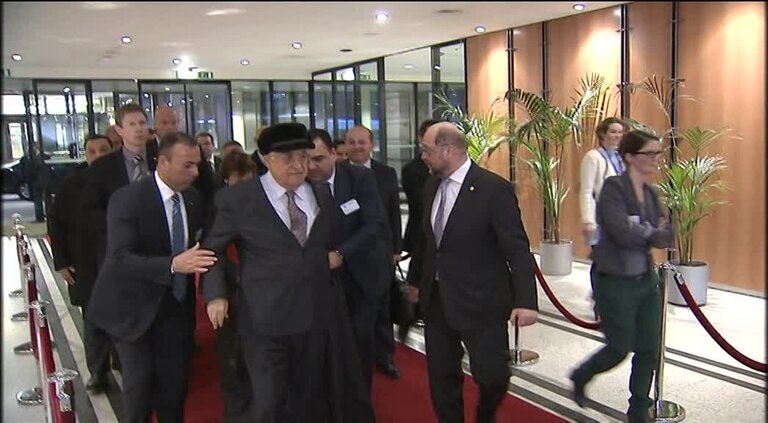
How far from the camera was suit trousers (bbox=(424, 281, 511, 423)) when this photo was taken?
3080mm

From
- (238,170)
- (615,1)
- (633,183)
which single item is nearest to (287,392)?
(238,170)

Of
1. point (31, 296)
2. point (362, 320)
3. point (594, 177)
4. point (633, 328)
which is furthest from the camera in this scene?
point (31, 296)

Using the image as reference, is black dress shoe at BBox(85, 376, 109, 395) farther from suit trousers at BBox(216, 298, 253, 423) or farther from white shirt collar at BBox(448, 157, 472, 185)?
white shirt collar at BBox(448, 157, 472, 185)

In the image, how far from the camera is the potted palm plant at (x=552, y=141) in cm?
577

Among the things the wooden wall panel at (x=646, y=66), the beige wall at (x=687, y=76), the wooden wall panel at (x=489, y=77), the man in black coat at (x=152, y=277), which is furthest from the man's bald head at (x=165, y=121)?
the wooden wall panel at (x=489, y=77)

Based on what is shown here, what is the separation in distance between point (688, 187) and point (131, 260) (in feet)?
15.6

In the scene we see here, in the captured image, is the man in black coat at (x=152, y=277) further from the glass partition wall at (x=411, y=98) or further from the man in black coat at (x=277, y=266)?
the glass partition wall at (x=411, y=98)

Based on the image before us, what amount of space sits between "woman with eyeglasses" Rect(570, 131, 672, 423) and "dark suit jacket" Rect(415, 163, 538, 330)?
35cm

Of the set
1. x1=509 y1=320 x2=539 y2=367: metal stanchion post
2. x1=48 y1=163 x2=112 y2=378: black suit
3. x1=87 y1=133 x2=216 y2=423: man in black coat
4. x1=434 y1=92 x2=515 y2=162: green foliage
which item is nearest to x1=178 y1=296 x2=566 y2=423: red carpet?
x1=509 y1=320 x2=539 y2=367: metal stanchion post

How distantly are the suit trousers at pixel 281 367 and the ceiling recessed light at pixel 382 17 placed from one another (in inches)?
74.3

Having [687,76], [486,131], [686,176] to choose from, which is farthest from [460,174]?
[486,131]

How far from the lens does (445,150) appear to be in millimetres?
3021

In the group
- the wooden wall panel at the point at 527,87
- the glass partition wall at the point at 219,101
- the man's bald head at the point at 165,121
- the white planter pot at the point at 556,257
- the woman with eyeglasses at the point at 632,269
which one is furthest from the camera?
the wooden wall panel at the point at 527,87

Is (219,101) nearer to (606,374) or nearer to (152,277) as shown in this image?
(152,277)
